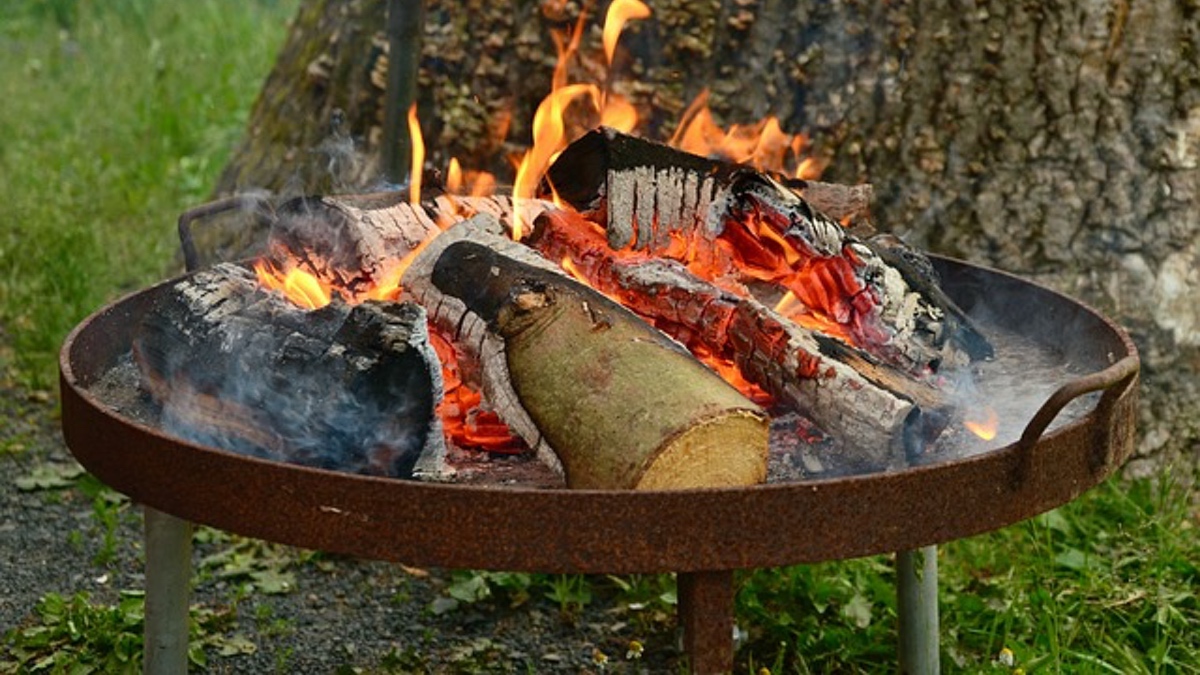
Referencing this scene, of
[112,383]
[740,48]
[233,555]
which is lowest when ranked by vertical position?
[233,555]

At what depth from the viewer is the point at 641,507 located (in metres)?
1.87

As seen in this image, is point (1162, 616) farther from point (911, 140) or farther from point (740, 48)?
point (740, 48)

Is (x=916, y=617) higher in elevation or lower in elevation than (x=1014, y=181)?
lower

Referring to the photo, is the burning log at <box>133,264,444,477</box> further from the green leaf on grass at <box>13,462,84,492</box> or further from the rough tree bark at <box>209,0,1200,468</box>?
the green leaf on grass at <box>13,462,84,492</box>

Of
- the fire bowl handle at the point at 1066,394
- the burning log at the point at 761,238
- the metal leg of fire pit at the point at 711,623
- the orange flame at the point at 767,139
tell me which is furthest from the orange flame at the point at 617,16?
the metal leg of fire pit at the point at 711,623

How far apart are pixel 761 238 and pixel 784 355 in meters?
0.36

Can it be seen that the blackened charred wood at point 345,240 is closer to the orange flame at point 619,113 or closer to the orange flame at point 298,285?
the orange flame at point 298,285

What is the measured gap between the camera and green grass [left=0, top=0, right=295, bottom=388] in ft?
16.4

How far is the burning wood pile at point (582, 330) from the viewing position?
2.18 metres

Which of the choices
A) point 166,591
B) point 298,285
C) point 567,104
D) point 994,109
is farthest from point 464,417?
point 994,109

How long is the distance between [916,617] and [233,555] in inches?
65.3

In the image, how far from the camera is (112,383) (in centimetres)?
256

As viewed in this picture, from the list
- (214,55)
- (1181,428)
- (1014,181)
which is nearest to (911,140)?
(1014,181)

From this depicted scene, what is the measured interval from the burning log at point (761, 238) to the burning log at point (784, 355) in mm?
77
